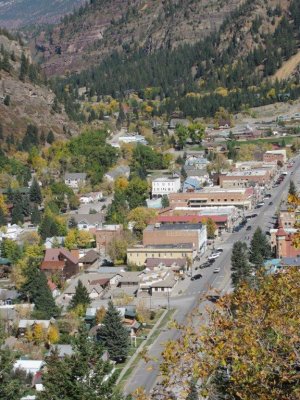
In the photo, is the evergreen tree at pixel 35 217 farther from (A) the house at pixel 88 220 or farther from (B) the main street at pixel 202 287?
(B) the main street at pixel 202 287

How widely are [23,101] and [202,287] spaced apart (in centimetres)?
4890

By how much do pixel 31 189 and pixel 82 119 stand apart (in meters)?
31.6

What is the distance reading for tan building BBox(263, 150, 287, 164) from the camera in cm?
7794

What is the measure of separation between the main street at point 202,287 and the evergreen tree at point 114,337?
0.83 metres

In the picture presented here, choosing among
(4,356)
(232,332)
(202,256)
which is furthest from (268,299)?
(202,256)

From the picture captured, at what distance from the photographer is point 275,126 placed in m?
94.9

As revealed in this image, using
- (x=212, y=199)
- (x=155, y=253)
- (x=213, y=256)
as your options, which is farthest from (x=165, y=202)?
(x=213, y=256)

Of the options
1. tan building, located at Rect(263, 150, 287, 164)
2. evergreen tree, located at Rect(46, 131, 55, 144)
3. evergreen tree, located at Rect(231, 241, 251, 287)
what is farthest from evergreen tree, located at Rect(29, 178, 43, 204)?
tan building, located at Rect(263, 150, 287, 164)

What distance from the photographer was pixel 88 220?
5644cm

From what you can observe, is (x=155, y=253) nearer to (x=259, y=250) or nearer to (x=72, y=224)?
(x=259, y=250)

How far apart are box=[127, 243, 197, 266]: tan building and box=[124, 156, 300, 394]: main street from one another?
108 cm

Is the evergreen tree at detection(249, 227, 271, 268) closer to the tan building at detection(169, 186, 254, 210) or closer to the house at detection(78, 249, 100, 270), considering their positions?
the house at detection(78, 249, 100, 270)

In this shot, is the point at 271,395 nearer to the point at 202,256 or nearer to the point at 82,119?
the point at 202,256

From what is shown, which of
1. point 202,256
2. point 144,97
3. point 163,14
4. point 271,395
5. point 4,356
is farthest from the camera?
point 163,14
